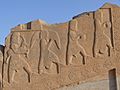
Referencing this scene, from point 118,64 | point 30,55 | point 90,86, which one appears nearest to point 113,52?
point 118,64

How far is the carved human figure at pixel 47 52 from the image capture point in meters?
9.83

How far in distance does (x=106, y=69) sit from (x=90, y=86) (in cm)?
56

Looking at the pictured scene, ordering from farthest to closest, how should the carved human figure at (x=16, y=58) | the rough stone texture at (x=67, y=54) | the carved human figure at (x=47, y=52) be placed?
the carved human figure at (x=16, y=58) → the carved human figure at (x=47, y=52) → the rough stone texture at (x=67, y=54)

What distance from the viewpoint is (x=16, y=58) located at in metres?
10.2

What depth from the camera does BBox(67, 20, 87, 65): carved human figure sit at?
31.5 feet

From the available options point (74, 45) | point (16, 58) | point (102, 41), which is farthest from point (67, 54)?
point (16, 58)

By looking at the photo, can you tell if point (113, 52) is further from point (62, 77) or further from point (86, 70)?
point (62, 77)

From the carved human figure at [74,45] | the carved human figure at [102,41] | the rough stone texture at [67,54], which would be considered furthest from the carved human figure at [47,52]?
the carved human figure at [102,41]

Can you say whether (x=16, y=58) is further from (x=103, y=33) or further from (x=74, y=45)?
(x=103, y=33)

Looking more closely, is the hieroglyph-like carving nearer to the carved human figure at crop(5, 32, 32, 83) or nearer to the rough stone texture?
the rough stone texture

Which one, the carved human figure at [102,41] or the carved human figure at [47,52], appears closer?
the carved human figure at [102,41]

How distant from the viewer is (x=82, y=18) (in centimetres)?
985

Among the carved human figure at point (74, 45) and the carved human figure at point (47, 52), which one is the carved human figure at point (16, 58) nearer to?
the carved human figure at point (47, 52)

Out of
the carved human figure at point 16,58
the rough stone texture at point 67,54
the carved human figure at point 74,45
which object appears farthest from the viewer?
the carved human figure at point 16,58
